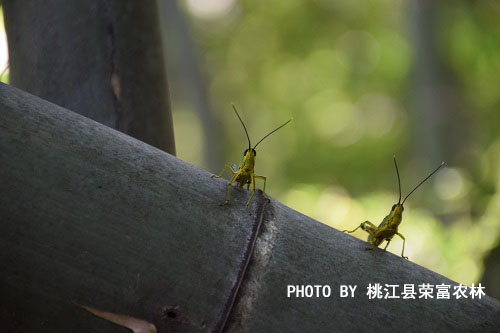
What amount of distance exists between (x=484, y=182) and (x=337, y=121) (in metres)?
13.3

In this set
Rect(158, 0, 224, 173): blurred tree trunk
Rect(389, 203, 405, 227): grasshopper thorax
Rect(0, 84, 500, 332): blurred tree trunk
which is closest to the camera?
Rect(0, 84, 500, 332): blurred tree trunk

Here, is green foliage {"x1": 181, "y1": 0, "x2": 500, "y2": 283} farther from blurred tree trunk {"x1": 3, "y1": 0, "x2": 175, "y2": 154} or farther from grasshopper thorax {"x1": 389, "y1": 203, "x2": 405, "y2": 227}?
blurred tree trunk {"x1": 3, "y1": 0, "x2": 175, "y2": 154}

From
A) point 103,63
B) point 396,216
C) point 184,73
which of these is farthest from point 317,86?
point 103,63

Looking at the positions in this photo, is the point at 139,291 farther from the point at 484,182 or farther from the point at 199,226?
the point at 484,182

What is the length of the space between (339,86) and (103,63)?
1663cm

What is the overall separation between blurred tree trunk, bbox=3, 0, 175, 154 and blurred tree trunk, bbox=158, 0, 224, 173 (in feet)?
22.4

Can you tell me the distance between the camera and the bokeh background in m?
8.09

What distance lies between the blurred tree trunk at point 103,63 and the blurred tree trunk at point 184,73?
6.82m

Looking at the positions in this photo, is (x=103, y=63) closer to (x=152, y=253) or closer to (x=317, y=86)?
(x=152, y=253)

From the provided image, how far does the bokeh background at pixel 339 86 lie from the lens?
26.5 feet

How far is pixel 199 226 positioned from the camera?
3.50ft

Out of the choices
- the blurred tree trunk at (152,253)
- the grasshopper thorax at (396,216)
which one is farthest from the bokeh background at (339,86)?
the blurred tree trunk at (152,253)

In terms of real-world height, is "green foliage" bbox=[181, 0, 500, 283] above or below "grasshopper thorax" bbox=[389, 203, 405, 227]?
above

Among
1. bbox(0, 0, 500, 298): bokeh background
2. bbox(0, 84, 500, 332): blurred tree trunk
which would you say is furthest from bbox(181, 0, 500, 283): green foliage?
bbox(0, 84, 500, 332): blurred tree trunk
